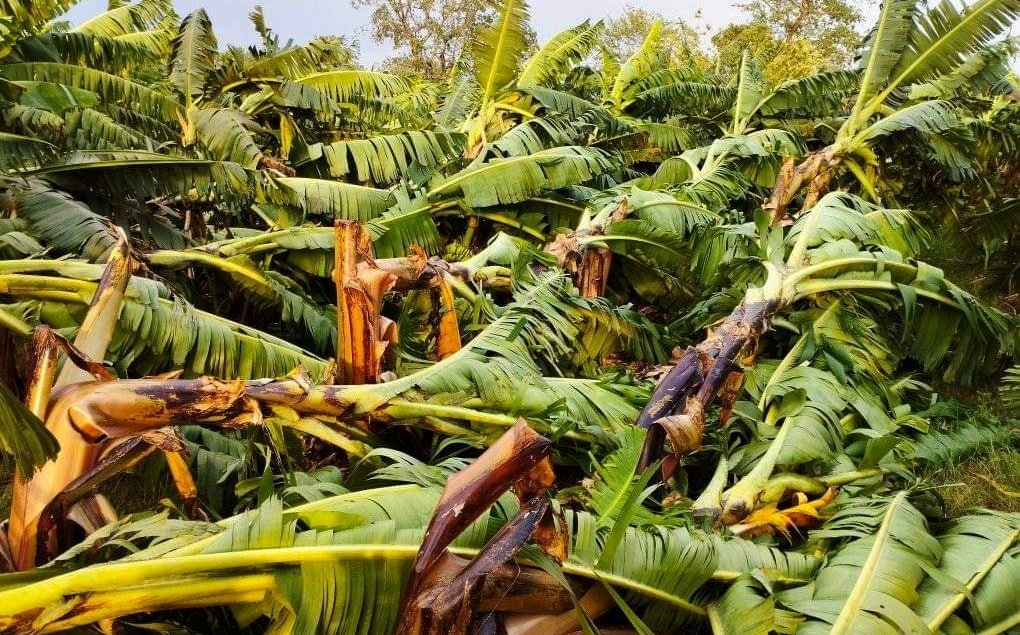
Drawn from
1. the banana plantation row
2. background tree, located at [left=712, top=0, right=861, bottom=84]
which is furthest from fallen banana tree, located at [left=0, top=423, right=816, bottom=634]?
background tree, located at [left=712, top=0, right=861, bottom=84]

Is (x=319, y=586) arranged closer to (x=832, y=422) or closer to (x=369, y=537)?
(x=369, y=537)

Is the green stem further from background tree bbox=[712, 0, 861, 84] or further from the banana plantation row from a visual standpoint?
background tree bbox=[712, 0, 861, 84]

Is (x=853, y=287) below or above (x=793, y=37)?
below

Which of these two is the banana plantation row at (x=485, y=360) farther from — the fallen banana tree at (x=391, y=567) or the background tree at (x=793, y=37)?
the background tree at (x=793, y=37)

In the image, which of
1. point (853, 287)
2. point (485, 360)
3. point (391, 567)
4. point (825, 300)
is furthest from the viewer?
point (825, 300)

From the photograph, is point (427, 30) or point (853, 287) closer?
point (853, 287)

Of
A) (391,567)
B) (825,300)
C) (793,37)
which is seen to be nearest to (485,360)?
(391,567)

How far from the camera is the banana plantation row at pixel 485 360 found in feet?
5.04

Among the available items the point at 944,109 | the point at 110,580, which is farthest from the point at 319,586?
the point at 944,109

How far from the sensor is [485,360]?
2.73 meters

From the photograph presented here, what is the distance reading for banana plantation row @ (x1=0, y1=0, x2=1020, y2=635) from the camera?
1.54 meters

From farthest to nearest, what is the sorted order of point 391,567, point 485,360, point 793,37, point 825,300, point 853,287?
point 793,37 → point 825,300 → point 853,287 → point 485,360 → point 391,567

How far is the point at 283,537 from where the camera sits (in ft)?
4.86

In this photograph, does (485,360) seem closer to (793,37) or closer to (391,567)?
(391,567)
